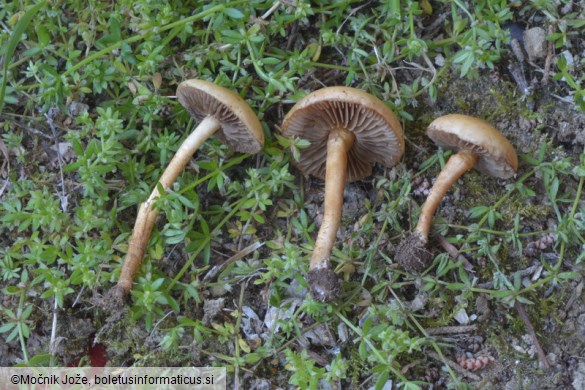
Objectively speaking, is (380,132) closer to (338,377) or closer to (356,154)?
(356,154)

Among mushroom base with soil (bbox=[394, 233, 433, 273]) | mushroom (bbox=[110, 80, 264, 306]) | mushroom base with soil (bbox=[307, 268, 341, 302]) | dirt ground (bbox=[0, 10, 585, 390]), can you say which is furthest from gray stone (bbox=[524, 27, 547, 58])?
mushroom base with soil (bbox=[307, 268, 341, 302])

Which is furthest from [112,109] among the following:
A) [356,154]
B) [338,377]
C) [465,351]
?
[465,351]

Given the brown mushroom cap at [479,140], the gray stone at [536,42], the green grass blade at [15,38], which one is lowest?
the brown mushroom cap at [479,140]

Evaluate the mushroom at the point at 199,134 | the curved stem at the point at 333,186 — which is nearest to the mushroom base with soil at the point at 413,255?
the curved stem at the point at 333,186

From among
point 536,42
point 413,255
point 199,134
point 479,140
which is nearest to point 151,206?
point 199,134

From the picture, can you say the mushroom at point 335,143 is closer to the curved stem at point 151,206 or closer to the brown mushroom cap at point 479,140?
the brown mushroom cap at point 479,140

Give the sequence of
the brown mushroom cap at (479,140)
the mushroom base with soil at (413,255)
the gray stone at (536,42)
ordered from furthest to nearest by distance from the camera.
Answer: the gray stone at (536,42) → the mushroom base with soil at (413,255) → the brown mushroom cap at (479,140)

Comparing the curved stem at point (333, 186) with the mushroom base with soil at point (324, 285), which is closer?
the mushroom base with soil at point (324, 285)
